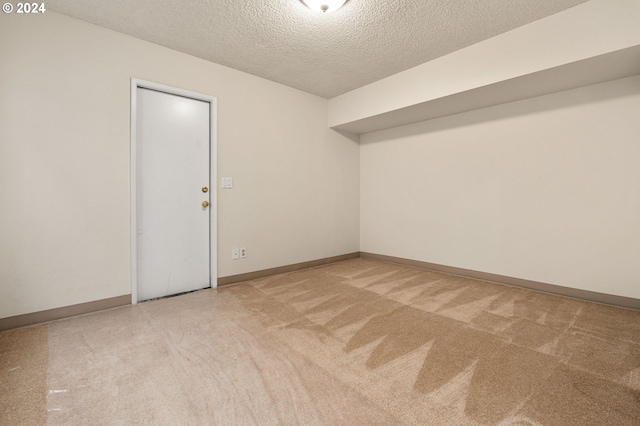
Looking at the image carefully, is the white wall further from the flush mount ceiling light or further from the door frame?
the door frame

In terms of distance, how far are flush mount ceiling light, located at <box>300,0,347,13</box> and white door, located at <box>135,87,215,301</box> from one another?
1.69 meters

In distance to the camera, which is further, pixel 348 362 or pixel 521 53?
pixel 521 53

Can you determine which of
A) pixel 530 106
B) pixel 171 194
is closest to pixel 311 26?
pixel 171 194

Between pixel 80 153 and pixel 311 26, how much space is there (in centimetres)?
239

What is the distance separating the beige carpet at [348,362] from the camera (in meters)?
1.33

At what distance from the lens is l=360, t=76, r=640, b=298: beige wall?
2633 mm

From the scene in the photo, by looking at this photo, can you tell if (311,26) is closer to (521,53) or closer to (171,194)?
(521,53)

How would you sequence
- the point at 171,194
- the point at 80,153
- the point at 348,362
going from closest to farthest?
1. the point at 348,362
2. the point at 80,153
3. the point at 171,194

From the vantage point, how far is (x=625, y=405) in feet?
4.47

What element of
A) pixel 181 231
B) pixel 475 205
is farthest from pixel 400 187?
pixel 181 231

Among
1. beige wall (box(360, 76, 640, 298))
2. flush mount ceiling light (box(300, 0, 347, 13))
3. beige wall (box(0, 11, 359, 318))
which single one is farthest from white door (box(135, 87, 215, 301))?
beige wall (box(360, 76, 640, 298))

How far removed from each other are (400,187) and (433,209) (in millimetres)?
645

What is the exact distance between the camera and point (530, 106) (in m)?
3.11

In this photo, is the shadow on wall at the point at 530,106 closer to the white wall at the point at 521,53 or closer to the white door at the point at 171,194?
the white wall at the point at 521,53
